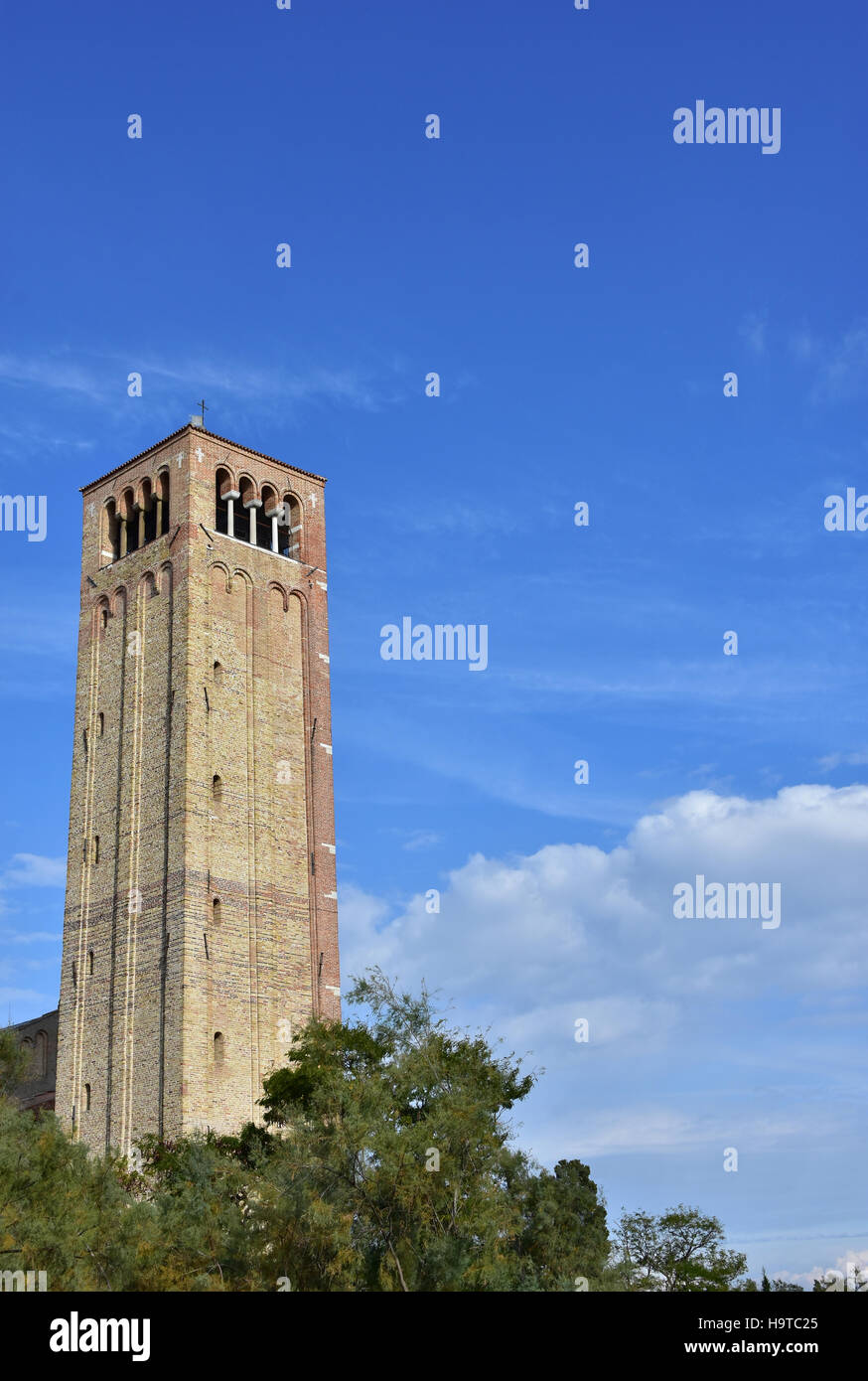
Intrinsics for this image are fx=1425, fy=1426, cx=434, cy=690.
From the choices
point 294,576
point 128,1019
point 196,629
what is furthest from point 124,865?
point 294,576

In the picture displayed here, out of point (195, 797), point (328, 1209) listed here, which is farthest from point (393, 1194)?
point (195, 797)

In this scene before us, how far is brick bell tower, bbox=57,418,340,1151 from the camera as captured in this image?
40.7 metres

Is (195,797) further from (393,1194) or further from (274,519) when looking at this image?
(393,1194)

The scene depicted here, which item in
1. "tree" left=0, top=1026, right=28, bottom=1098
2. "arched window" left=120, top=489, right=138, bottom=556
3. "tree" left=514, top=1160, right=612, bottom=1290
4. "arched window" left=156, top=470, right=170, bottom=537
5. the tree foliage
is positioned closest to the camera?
the tree foliage

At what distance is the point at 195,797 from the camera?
139 feet

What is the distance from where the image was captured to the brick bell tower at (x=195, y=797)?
40.7 m

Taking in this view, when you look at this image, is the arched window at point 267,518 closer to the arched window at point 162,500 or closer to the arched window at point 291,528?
the arched window at point 291,528

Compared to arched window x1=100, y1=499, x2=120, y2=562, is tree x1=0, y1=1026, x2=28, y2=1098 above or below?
below

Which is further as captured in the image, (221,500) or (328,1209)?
(221,500)

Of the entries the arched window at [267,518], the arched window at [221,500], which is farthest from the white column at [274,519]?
the arched window at [221,500]

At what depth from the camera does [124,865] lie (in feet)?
142

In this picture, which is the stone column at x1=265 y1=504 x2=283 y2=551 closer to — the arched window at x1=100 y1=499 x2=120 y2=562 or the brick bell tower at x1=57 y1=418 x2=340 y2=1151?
the brick bell tower at x1=57 y1=418 x2=340 y2=1151

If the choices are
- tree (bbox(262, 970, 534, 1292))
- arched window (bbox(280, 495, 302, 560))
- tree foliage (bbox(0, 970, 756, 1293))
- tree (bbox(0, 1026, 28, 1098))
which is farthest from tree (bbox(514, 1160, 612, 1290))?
arched window (bbox(280, 495, 302, 560))

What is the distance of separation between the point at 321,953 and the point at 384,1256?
22.7 meters
